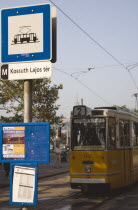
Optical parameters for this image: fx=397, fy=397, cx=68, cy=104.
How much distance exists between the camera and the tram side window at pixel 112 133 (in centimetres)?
1267

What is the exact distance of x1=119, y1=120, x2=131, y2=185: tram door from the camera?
44.5ft

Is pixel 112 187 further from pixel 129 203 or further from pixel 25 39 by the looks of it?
pixel 25 39

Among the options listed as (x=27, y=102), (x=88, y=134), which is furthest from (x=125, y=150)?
(x=27, y=102)

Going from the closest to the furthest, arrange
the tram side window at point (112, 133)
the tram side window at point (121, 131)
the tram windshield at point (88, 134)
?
the tram windshield at point (88, 134) < the tram side window at point (112, 133) < the tram side window at point (121, 131)

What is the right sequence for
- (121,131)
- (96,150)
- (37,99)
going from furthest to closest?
(37,99) < (121,131) < (96,150)

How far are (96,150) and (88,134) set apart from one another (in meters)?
0.58

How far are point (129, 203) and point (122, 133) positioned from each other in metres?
3.20

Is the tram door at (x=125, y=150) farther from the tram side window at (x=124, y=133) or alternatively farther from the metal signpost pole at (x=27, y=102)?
the metal signpost pole at (x=27, y=102)

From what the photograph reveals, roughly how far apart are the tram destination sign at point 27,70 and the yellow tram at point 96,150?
720 centimetres

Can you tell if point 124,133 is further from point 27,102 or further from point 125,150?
point 27,102

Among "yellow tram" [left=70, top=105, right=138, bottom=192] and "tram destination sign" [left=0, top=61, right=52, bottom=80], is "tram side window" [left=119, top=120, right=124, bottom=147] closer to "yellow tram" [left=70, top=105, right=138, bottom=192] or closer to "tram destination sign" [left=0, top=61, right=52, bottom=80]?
"yellow tram" [left=70, top=105, right=138, bottom=192]

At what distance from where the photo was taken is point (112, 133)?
1288 centimetres

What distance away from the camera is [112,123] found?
42.5ft

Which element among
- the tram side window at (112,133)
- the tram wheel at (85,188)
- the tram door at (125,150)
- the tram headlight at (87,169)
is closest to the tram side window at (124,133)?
the tram door at (125,150)
